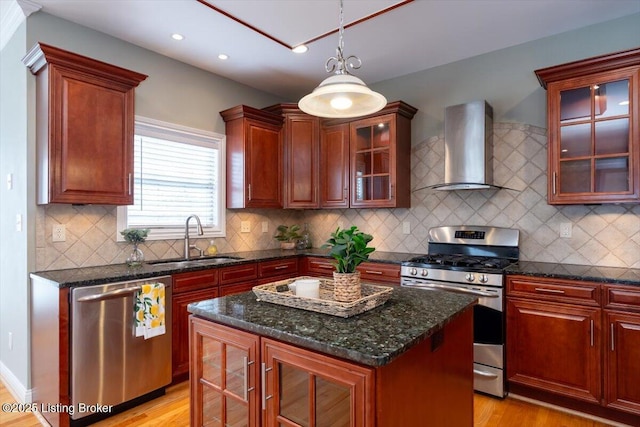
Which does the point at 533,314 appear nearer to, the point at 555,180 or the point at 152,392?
the point at 555,180

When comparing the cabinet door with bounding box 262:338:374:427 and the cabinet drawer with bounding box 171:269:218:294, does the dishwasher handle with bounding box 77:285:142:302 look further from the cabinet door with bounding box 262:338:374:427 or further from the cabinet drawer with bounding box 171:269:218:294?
the cabinet door with bounding box 262:338:374:427

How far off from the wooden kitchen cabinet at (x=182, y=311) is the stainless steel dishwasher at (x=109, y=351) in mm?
128

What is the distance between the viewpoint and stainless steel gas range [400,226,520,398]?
2.74 meters

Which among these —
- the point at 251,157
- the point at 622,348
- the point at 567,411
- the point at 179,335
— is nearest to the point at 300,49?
the point at 251,157

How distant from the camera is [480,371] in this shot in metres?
2.81

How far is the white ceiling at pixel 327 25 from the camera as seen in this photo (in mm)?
2613

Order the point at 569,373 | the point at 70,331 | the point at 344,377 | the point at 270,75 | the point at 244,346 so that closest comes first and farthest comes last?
the point at 344,377
the point at 244,346
the point at 70,331
the point at 569,373
the point at 270,75

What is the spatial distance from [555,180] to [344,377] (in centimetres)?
Result: 245

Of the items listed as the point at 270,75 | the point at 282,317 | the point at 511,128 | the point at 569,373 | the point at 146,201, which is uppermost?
the point at 270,75

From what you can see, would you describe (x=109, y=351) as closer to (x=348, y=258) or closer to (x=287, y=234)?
(x=348, y=258)

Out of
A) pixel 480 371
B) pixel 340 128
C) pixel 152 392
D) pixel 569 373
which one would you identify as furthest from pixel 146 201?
pixel 569 373

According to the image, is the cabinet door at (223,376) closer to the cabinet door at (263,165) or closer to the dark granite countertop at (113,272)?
the dark granite countertop at (113,272)

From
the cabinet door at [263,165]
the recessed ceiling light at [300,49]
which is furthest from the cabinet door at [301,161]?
the recessed ceiling light at [300,49]

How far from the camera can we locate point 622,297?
7.64 ft
